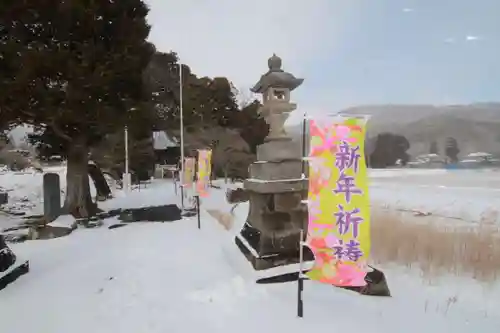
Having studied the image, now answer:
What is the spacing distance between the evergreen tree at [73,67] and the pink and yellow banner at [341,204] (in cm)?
513

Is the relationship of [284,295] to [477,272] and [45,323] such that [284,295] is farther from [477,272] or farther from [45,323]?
[477,272]

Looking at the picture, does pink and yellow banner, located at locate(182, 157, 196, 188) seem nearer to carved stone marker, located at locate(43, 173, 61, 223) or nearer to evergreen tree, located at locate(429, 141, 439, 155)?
carved stone marker, located at locate(43, 173, 61, 223)

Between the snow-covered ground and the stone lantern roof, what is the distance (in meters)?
1.45

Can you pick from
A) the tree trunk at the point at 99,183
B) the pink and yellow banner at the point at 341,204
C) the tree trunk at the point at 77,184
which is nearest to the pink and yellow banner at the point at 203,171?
the tree trunk at the point at 77,184

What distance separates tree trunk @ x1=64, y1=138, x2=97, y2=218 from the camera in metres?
7.06

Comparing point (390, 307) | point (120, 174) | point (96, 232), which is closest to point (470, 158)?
point (390, 307)

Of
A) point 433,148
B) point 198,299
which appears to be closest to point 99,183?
point 198,299

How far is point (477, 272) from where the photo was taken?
12.1ft

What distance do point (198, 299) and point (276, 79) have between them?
220 cm

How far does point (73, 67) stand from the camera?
5980 mm

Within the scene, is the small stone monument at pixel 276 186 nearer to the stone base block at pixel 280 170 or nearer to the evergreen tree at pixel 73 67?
the stone base block at pixel 280 170

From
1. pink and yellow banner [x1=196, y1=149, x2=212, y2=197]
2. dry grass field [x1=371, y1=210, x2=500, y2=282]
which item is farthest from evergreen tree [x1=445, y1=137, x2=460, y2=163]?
pink and yellow banner [x1=196, y1=149, x2=212, y2=197]

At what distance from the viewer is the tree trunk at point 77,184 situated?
23.2ft

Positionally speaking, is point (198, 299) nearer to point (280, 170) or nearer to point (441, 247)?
point (280, 170)
